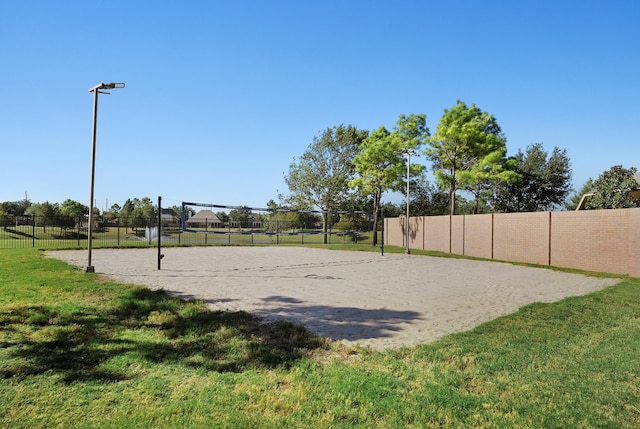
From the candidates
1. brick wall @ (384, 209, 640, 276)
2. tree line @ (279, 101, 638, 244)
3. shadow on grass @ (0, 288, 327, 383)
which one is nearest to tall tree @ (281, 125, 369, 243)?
tree line @ (279, 101, 638, 244)

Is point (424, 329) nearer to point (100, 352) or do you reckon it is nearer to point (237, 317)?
point (237, 317)

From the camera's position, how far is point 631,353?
4.35 meters

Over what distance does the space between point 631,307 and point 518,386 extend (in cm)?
560

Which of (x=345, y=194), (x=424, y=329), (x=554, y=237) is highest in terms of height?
(x=345, y=194)

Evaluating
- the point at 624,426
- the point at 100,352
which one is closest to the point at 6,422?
the point at 100,352

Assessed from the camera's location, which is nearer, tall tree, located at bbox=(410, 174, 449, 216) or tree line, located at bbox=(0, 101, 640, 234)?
tree line, located at bbox=(0, 101, 640, 234)

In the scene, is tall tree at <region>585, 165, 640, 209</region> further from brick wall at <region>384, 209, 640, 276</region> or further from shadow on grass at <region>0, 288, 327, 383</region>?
shadow on grass at <region>0, 288, 327, 383</region>

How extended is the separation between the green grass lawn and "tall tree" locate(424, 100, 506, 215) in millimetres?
20741

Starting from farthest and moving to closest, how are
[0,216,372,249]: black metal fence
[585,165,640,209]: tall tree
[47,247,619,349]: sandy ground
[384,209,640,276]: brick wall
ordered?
[0,216,372,249]: black metal fence < [585,165,640,209]: tall tree < [384,209,640,276]: brick wall < [47,247,619,349]: sandy ground

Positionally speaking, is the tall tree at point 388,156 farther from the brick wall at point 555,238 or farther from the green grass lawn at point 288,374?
the green grass lawn at point 288,374

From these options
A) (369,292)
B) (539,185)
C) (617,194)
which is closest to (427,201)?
(539,185)

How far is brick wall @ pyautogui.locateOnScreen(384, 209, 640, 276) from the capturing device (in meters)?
13.0

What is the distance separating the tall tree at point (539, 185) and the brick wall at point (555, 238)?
1654 centimetres

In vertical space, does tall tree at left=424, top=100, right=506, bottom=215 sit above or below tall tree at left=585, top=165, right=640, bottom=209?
above
